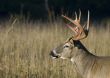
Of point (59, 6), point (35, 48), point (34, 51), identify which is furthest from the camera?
point (59, 6)

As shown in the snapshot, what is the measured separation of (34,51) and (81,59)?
6.95ft

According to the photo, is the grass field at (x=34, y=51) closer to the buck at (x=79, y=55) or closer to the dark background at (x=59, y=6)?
the buck at (x=79, y=55)

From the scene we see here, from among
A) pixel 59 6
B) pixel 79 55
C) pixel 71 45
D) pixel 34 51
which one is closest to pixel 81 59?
pixel 79 55

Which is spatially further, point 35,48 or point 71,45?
point 35,48

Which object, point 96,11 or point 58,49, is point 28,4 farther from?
point 58,49

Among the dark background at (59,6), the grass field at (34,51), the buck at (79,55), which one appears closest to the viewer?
the buck at (79,55)

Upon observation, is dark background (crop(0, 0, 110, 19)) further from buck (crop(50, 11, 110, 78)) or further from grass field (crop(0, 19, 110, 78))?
buck (crop(50, 11, 110, 78))

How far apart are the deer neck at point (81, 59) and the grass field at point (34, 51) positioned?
0.53 metres

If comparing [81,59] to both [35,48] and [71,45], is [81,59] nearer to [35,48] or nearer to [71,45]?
[71,45]

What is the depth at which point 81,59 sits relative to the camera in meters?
10.6

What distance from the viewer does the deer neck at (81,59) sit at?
1054 cm

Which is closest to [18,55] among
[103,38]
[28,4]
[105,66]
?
[105,66]

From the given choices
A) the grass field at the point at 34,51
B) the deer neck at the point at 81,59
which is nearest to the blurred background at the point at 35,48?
the grass field at the point at 34,51

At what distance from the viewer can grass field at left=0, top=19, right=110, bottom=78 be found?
1107cm
